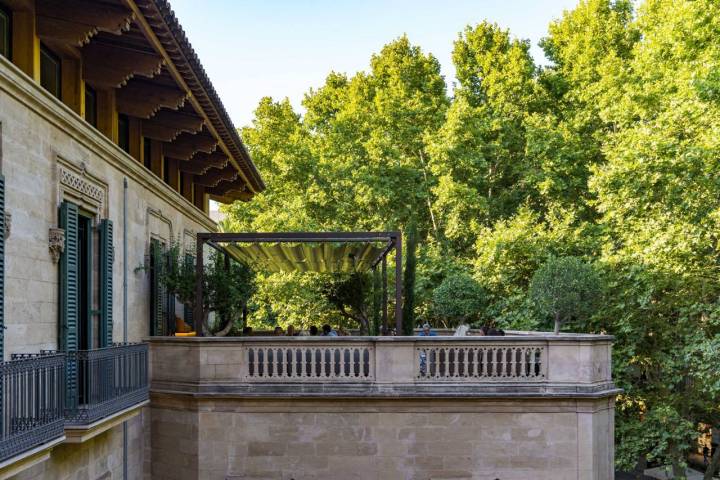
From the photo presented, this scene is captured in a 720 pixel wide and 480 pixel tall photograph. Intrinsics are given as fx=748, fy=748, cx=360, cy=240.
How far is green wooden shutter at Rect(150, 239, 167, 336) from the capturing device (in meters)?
15.2

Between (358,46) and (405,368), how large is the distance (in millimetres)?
27227

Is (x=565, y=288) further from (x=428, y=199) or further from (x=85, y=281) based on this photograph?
(x=428, y=199)

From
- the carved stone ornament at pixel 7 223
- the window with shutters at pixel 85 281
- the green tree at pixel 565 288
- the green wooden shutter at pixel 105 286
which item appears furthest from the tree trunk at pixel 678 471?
the carved stone ornament at pixel 7 223

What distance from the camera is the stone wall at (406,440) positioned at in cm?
1314

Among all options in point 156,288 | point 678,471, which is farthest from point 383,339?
point 678,471

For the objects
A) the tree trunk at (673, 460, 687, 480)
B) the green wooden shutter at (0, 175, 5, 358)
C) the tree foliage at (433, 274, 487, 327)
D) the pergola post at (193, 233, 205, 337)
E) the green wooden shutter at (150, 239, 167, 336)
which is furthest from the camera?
the tree foliage at (433, 274, 487, 327)

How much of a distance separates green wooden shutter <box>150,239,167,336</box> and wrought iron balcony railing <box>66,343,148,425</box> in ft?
9.31

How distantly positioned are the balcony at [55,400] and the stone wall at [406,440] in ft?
8.32

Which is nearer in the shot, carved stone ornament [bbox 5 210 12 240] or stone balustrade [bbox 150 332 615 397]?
carved stone ornament [bbox 5 210 12 240]

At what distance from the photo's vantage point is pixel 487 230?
1128 inches

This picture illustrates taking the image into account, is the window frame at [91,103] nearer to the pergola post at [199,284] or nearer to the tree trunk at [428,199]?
the pergola post at [199,284]

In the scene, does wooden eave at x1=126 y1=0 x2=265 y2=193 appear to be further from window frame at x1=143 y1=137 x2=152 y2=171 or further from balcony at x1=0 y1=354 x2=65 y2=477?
balcony at x1=0 y1=354 x2=65 y2=477

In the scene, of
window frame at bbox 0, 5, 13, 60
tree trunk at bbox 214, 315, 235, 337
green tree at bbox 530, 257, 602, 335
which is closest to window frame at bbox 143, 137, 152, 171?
tree trunk at bbox 214, 315, 235, 337

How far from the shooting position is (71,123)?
33.8 feet
